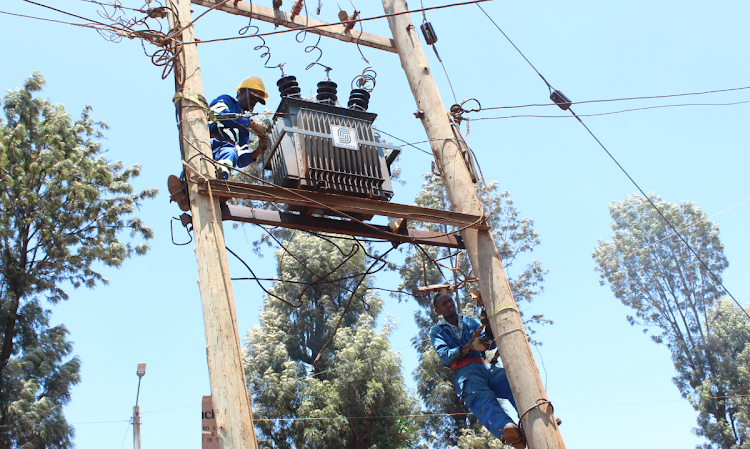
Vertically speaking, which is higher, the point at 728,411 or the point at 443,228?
the point at 443,228

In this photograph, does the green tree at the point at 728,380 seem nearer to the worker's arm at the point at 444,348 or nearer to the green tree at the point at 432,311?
the green tree at the point at 432,311

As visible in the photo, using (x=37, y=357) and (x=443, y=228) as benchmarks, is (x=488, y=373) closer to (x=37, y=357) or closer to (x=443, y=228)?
(x=37, y=357)

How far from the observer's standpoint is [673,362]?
28891 mm

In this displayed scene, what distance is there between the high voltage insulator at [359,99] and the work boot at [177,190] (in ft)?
5.66

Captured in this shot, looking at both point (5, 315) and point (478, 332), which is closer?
point (478, 332)

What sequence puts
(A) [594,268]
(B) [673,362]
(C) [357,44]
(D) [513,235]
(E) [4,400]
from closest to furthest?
(C) [357,44] → (E) [4,400] → (D) [513,235] → (B) [673,362] → (A) [594,268]

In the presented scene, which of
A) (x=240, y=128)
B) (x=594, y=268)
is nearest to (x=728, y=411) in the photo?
(x=594, y=268)

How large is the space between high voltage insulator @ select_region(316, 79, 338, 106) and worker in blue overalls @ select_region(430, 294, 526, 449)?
1.94 metres

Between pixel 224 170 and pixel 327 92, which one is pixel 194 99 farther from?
pixel 327 92

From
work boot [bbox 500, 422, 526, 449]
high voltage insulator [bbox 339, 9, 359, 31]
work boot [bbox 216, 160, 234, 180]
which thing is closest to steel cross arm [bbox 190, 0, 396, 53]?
high voltage insulator [bbox 339, 9, 359, 31]

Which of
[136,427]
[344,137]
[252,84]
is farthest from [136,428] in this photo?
[344,137]

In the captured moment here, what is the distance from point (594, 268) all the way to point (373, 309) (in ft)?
62.6

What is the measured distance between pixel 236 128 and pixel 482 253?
7.35 feet

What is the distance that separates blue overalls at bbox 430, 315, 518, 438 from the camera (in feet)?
15.2
